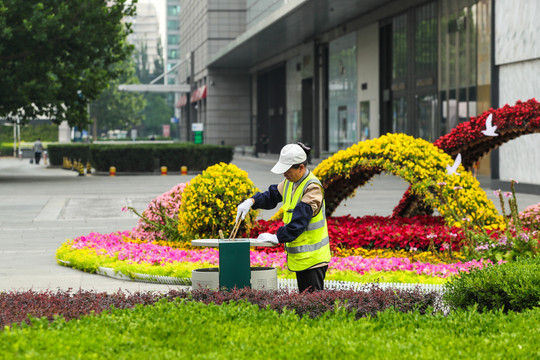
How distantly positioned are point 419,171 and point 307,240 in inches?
190

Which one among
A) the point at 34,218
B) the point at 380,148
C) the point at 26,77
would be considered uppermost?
the point at 26,77

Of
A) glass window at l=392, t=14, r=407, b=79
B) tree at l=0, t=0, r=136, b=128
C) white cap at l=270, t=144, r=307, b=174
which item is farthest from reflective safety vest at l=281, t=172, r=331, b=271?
glass window at l=392, t=14, r=407, b=79

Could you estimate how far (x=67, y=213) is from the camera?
20.2m

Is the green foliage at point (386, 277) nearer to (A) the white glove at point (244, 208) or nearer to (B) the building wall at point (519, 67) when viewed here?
(A) the white glove at point (244, 208)

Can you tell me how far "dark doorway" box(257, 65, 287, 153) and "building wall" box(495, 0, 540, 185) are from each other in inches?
1547

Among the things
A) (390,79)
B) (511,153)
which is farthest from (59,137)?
(511,153)

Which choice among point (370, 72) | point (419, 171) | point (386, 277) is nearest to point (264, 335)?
point (386, 277)

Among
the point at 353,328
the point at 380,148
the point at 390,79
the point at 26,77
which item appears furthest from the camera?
the point at 390,79

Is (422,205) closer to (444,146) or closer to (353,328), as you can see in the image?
(444,146)

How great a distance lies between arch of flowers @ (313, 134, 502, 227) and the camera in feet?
38.2

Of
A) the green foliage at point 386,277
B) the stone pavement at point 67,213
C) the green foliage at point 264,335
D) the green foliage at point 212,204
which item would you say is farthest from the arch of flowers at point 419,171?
the green foliage at point 264,335

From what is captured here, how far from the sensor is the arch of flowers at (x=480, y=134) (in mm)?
12609

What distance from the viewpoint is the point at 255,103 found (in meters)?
78.1

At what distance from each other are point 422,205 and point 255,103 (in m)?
65.4
